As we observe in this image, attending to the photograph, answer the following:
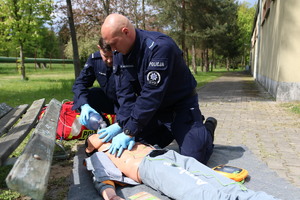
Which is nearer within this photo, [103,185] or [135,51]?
[103,185]

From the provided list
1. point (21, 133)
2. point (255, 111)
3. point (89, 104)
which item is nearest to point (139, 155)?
point (21, 133)

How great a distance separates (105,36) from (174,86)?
83cm

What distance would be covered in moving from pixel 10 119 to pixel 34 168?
1844 millimetres

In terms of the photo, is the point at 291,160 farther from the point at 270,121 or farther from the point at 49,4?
the point at 49,4

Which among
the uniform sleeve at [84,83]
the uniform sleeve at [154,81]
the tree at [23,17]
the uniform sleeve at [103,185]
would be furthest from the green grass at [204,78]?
the uniform sleeve at [103,185]

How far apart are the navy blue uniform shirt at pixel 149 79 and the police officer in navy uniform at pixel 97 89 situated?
0.55 metres

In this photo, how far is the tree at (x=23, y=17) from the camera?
1463cm

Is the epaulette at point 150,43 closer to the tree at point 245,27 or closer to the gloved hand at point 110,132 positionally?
the gloved hand at point 110,132

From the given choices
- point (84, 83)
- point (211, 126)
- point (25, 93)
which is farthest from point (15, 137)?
point (25, 93)

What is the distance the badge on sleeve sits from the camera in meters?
2.53

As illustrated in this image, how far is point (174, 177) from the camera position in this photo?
6.84 feet

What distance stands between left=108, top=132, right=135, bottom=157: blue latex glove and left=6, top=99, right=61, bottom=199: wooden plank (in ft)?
2.25

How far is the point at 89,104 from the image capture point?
3617 millimetres

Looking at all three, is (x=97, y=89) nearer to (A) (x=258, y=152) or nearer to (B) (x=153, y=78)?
(B) (x=153, y=78)
